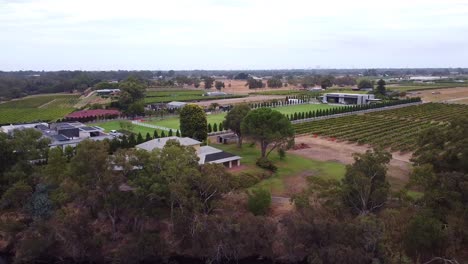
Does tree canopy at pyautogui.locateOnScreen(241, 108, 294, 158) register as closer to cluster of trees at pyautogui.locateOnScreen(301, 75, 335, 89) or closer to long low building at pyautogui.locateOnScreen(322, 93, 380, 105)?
long low building at pyautogui.locateOnScreen(322, 93, 380, 105)

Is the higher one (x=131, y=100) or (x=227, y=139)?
(x=131, y=100)

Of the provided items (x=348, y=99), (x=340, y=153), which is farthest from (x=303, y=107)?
(x=340, y=153)

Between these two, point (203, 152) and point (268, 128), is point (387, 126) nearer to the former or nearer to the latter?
point (268, 128)

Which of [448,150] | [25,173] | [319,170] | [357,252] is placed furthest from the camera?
[319,170]

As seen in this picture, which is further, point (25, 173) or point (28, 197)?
point (25, 173)

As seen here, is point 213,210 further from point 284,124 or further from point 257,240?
point 284,124

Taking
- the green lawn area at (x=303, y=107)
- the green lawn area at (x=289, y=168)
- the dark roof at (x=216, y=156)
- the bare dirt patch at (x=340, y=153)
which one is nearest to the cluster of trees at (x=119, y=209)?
the green lawn area at (x=289, y=168)

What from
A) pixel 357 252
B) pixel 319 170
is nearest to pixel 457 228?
pixel 357 252
